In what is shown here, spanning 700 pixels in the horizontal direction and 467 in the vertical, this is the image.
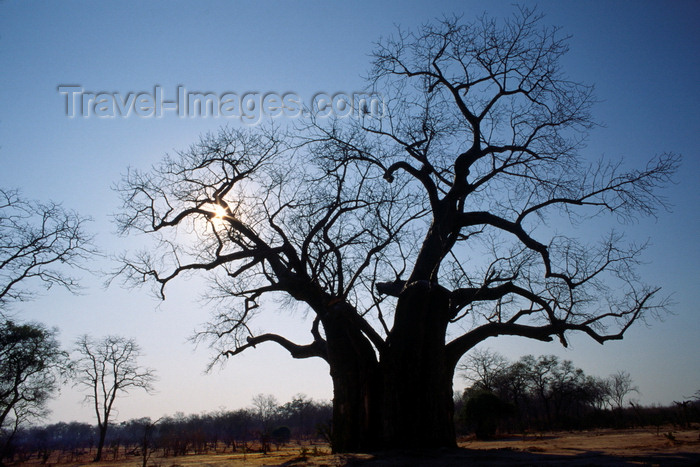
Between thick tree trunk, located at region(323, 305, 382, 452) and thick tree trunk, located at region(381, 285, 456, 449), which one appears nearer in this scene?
thick tree trunk, located at region(381, 285, 456, 449)

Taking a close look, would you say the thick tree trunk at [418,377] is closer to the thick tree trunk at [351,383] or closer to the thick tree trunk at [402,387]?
the thick tree trunk at [402,387]

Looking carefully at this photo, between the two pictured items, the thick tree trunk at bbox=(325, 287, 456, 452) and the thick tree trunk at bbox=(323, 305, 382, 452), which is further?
the thick tree trunk at bbox=(323, 305, 382, 452)

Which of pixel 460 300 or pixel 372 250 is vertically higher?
pixel 372 250

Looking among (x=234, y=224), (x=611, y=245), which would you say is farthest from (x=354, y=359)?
(x=611, y=245)

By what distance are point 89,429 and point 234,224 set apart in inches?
4622

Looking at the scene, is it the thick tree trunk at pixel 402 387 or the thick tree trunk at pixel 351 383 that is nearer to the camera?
the thick tree trunk at pixel 402 387

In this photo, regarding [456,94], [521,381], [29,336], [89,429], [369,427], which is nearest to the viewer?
[369,427]

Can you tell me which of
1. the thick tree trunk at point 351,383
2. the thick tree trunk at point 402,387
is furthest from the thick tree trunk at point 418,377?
the thick tree trunk at point 351,383

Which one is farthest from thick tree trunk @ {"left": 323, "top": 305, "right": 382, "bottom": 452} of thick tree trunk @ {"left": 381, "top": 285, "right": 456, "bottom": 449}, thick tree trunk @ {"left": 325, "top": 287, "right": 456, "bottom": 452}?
thick tree trunk @ {"left": 381, "top": 285, "right": 456, "bottom": 449}

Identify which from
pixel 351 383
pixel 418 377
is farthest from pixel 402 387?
pixel 351 383

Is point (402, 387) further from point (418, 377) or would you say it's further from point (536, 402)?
point (536, 402)

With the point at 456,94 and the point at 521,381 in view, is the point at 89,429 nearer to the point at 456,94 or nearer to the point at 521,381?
the point at 521,381

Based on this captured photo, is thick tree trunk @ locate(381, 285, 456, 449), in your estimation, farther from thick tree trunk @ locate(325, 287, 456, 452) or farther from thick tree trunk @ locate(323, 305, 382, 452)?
thick tree trunk @ locate(323, 305, 382, 452)

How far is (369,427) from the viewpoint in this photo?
9625 mm
